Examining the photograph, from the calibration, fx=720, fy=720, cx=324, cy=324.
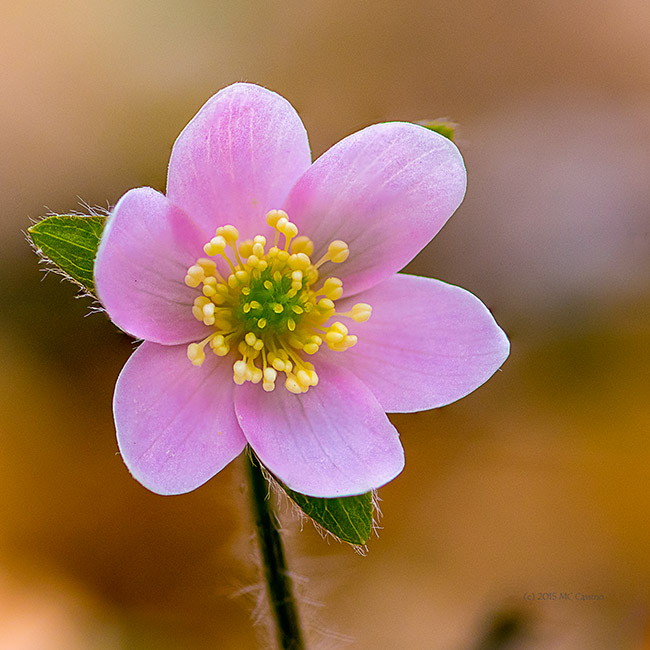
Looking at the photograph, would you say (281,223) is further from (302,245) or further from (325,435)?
(325,435)

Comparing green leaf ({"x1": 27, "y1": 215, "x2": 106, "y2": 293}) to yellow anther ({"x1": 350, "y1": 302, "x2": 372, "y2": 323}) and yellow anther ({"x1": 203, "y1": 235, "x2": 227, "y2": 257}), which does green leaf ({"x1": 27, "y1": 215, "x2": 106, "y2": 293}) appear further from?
yellow anther ({"x1": 350, "y1": 302, "x2": 372, "y2": 323})

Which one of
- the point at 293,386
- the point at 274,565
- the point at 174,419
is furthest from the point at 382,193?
the point at 274,565

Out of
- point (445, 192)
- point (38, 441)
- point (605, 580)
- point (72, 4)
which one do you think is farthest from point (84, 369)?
point (605, 580)

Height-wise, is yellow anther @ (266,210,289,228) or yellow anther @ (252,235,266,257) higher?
yellow anther @ (266,210,289,228)

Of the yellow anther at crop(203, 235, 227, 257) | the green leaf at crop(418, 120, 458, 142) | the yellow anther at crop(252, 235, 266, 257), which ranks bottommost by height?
the yellow anther at crop(252, 235, 266, 257)

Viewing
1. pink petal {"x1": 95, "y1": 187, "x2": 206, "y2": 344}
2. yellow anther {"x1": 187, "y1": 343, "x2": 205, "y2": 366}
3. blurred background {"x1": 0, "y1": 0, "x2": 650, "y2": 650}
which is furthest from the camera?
blurred background {"x1": 0, "y1": 0, "x2": 650, "y2": 650}

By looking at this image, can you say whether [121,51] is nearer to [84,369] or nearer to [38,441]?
[84,369]

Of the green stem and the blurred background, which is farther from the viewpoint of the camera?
the blurred background

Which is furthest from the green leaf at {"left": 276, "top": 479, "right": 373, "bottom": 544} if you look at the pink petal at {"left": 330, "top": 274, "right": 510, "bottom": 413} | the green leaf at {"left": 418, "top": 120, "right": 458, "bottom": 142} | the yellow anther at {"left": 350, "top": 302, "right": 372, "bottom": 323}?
the green leaf at {"left": 418, "top": 120, "right": 458, "bottom": 142}
